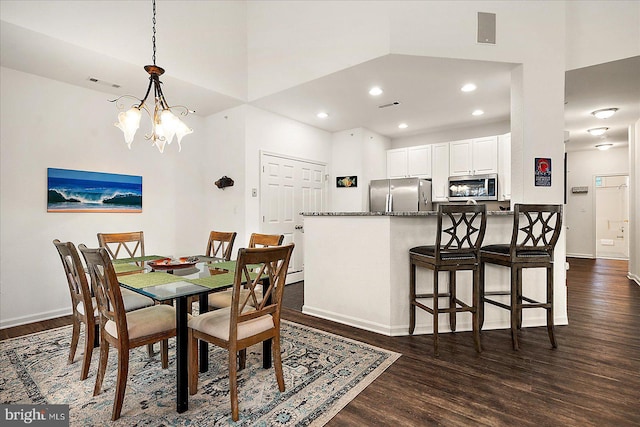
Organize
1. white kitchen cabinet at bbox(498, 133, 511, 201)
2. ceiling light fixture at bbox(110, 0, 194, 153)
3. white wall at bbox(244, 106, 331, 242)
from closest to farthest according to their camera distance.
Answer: ceiling light fixture at bbox(110, 0, 194, 153) < white wall at bbox(244, 106, 331, 242) < white kitchen cabinet at bbox(498, 133, 511, 201)

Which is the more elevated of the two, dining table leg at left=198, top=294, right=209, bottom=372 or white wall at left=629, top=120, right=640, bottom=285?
white wall at left=629, top=120, right=640, bottom=285

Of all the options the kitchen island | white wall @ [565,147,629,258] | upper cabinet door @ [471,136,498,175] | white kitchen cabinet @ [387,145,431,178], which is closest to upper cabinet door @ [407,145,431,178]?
white kitchen cabinet @ [387,145,431,178]

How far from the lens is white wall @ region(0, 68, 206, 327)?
350 centimetres

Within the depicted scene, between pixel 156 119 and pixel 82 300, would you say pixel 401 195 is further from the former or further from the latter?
pixel 82 300

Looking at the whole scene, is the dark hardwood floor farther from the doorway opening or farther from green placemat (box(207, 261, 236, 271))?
the doorway opening

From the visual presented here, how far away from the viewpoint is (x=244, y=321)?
76.3 inches

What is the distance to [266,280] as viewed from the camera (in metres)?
Result: 2.41

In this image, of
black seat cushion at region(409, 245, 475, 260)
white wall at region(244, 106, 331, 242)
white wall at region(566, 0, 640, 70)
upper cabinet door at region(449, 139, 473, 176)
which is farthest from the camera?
upper cabinet door at region(449, 139, 473, 176)

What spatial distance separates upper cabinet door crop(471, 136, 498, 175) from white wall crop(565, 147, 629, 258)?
3.90 metres

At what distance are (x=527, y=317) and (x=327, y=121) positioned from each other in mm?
3954

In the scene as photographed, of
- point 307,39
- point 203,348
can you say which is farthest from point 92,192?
point 307,39

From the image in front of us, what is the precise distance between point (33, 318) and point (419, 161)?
5.96 m

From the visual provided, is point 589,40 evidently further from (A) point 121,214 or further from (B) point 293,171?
(A) point 121,214

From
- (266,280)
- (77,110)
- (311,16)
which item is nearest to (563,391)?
(266,280)
